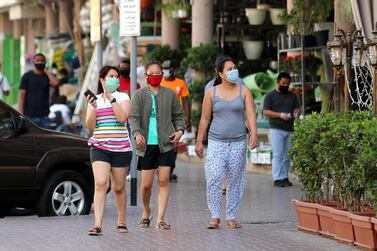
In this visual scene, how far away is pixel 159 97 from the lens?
13.5m

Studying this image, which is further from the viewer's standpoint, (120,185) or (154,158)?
(154,158)

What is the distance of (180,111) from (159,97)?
0.96 ft

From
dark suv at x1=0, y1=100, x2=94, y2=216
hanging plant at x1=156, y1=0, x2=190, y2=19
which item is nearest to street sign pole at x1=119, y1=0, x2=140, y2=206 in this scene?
dark suv at x1=0, y1=100, x2=94, y2=216

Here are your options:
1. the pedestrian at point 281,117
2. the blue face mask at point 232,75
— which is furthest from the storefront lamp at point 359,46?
the pedestrian at point 281,117

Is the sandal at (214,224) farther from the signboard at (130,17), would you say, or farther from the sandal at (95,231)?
the signboard at (130,17)

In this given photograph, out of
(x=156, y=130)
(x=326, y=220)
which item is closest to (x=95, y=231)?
(x=156, y=130)

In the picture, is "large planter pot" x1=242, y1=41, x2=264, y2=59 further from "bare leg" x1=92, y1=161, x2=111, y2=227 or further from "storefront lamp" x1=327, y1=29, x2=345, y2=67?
"bare leg" x1=92, y1=161, x2=111, y2=227

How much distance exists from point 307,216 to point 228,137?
121 cm

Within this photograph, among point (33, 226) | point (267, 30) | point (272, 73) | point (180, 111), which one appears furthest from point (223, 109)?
point (267, 30)

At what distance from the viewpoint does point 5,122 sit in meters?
14.7

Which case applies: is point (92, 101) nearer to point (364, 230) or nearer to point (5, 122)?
point (5, 122)

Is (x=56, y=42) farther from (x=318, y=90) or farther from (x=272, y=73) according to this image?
(x=318, y=90)

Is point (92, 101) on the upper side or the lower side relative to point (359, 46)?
lower

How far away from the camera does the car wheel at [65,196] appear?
15.0 meters
